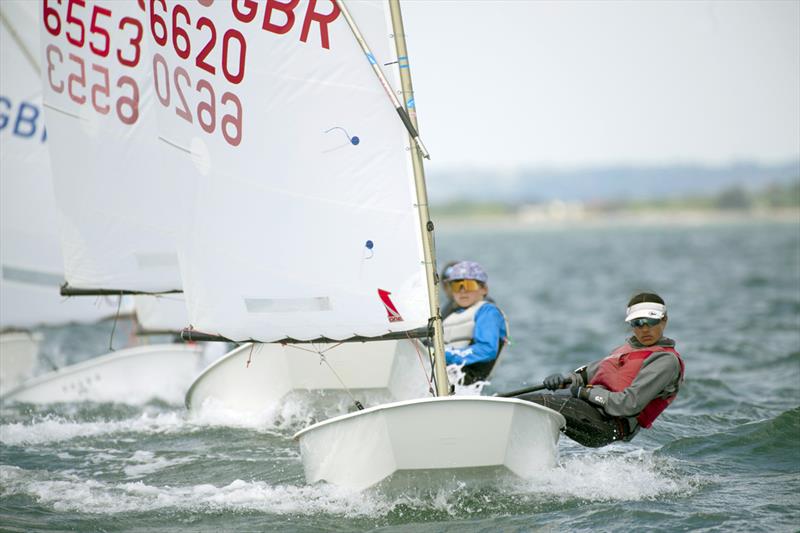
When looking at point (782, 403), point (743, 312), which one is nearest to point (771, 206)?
point (743, 312)

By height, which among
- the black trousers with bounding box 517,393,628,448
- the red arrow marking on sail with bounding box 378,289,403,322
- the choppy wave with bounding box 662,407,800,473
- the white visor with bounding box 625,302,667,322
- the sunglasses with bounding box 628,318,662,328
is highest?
the red arrow marking on sail with bounding box 378,289,403,322

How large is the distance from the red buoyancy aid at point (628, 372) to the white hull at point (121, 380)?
17.7 ft

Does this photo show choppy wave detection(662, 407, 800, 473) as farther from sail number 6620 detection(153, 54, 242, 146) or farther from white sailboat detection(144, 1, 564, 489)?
sail number 6620 detection(153, 54, 242, 146)

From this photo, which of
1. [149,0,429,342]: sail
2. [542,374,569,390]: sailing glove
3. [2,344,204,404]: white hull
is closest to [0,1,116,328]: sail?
[2,344,204,404]: white hull

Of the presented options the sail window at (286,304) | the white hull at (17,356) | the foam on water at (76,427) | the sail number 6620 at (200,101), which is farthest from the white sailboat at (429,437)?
the white hull at (17,356)

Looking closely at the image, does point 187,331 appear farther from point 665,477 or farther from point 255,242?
point 665,477

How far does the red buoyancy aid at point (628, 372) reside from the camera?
7086 mm

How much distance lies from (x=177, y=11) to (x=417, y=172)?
2156 millimetres

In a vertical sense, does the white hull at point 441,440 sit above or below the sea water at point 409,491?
above

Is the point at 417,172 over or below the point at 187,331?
over

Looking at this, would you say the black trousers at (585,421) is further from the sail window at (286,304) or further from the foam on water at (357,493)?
the sail window at (286,304)

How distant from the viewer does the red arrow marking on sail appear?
23.2 ft

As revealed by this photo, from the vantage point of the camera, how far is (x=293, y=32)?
23.6 ft

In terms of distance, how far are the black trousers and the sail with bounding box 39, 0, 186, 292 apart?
448cm
